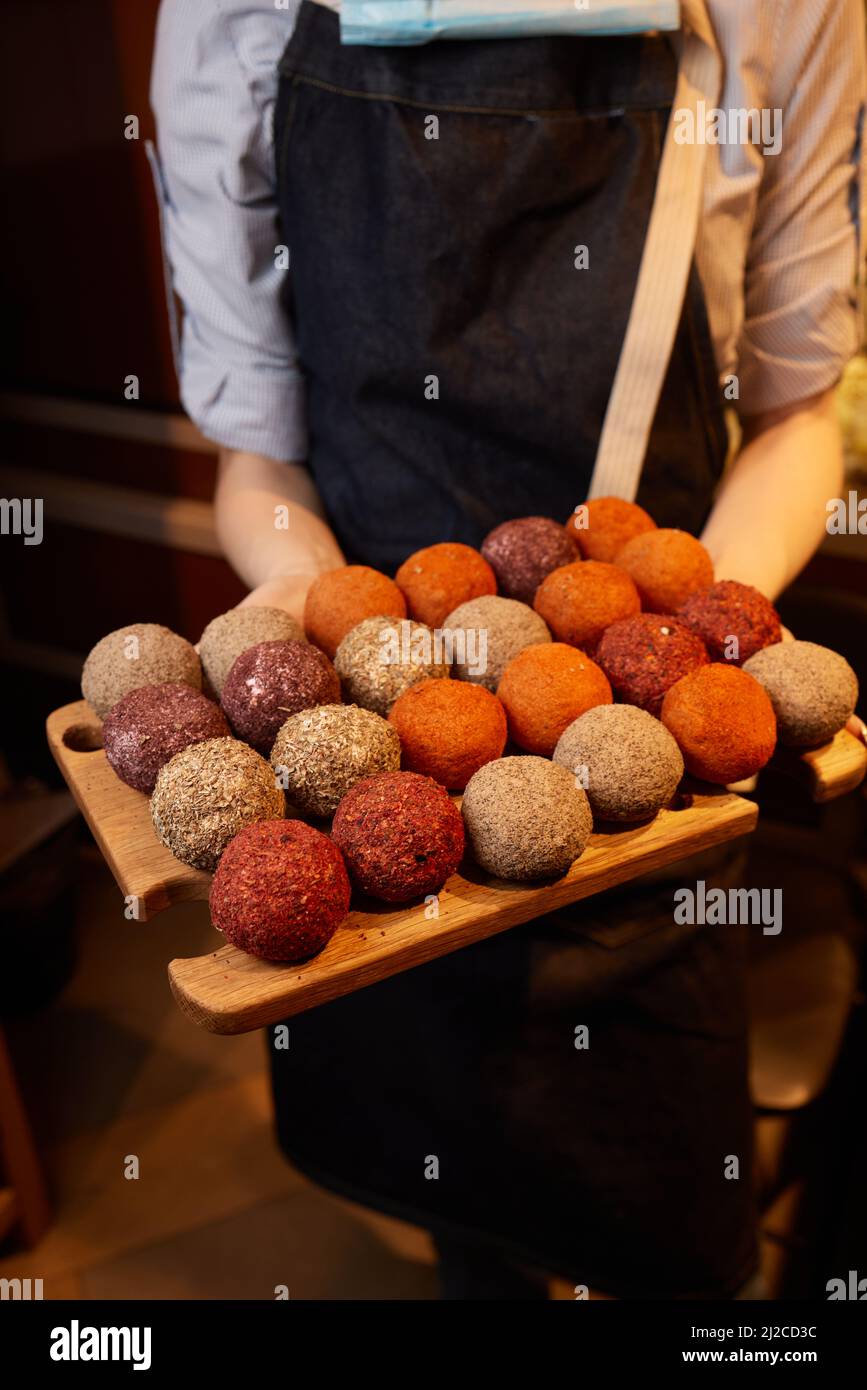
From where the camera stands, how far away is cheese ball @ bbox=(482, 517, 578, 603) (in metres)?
1.02

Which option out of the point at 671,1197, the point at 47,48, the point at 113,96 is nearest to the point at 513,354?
the point at 671,1197

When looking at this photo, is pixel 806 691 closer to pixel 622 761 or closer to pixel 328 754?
pixel 622 761

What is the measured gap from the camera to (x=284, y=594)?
106 centimetres

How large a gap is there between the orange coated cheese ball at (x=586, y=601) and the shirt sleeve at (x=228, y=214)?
0.43 metres

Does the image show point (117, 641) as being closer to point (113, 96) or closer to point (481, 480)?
point (481, 480)

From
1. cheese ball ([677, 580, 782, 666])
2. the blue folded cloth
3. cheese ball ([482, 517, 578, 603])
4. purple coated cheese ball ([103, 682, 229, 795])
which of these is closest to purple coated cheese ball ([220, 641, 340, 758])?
purple coated cheese ball ([103, 682, 229, 795])

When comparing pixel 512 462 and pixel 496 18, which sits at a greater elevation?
pixel 496 18

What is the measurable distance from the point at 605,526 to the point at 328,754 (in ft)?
1.32

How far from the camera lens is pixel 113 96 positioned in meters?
1.89

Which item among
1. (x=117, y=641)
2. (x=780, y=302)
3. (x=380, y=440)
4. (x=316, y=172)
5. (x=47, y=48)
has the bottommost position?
(x=117, y=641)

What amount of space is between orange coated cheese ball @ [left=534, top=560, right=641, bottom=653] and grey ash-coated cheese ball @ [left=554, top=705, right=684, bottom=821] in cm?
13

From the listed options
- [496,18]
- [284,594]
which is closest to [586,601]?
[284,594]

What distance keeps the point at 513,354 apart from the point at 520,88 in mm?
238

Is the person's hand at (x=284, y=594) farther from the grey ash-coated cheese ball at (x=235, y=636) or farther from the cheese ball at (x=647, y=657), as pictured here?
the cheese ball at (x=647, y=657)
